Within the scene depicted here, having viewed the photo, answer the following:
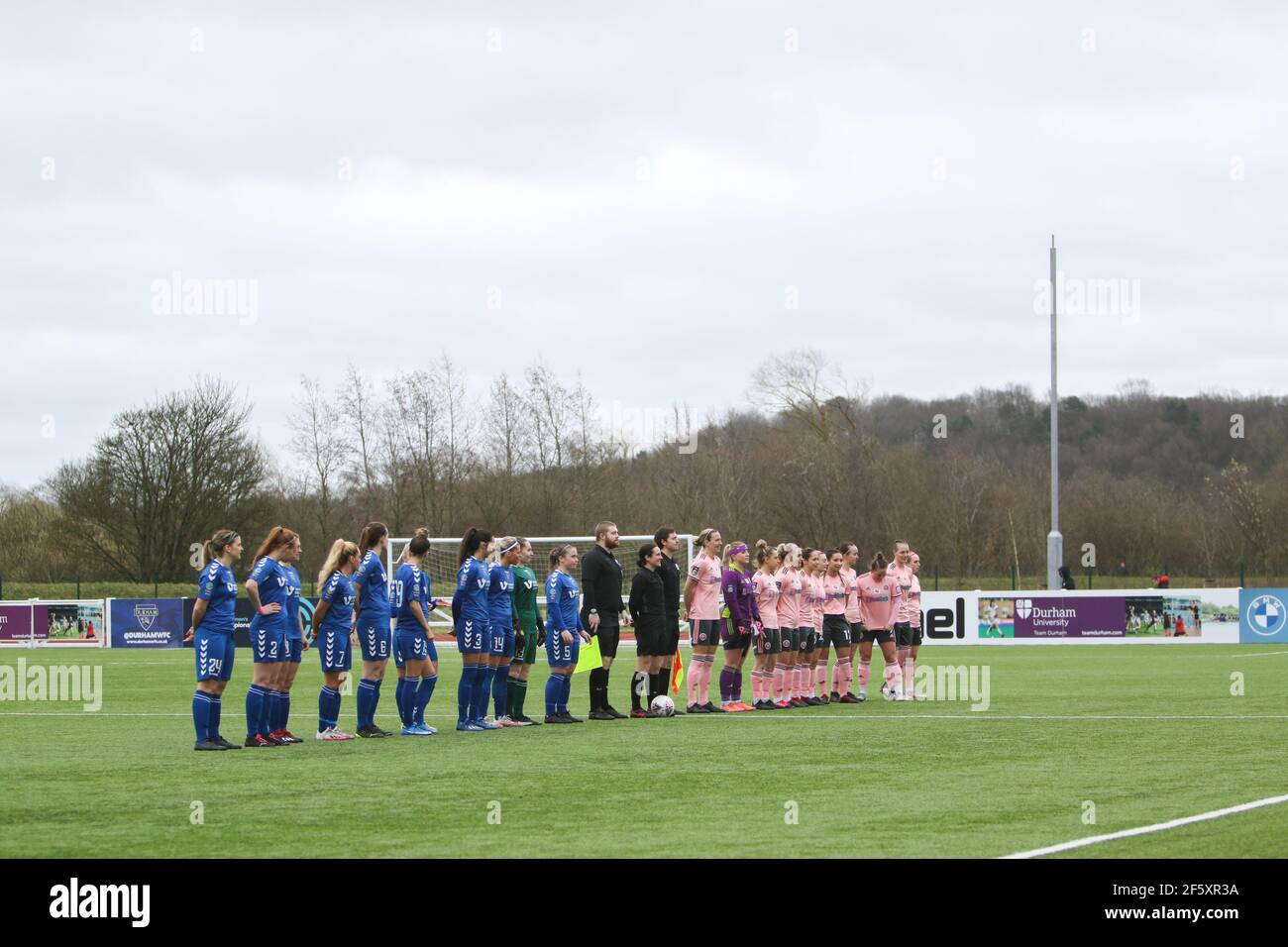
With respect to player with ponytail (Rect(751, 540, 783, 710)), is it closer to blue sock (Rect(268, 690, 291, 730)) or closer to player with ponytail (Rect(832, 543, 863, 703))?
player with ponytail (Rect(832, 543, 863, 703))

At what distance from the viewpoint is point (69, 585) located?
193 feet

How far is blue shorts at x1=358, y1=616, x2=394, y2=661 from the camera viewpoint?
627 inches

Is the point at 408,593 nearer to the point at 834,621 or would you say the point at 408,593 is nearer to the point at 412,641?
the point at 412,641

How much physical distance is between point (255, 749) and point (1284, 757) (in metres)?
8.70

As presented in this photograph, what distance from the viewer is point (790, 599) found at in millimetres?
20453

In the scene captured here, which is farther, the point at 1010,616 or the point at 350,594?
the point at 1010,616

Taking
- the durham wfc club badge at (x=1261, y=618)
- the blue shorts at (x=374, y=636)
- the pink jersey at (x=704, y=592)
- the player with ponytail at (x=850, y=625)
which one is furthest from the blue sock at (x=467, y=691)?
the durham wfc club badge at (x=1261, y=618)

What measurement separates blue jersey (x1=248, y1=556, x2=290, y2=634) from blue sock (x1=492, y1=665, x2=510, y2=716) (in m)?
2.89

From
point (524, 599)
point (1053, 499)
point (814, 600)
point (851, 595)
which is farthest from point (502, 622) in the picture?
point (1053, 499)

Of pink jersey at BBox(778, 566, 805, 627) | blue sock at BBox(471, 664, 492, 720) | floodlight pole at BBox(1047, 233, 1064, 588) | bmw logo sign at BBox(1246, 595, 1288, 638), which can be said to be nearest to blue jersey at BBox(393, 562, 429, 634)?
blue sock at BBox(471, 664, 492, 720)
